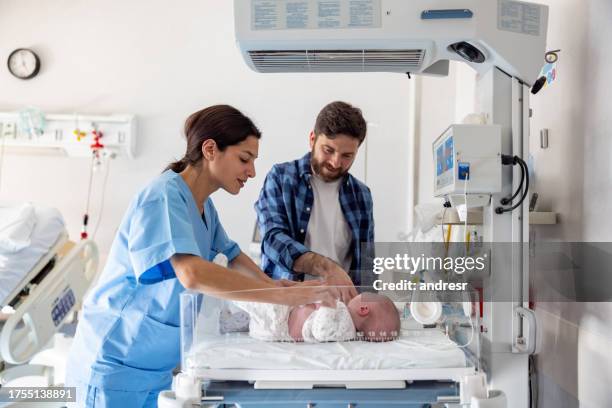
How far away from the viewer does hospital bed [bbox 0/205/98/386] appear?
2.74 meters

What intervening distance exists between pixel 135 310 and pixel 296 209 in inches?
31.3

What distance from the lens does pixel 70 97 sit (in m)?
4.09

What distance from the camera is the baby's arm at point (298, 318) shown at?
138cm

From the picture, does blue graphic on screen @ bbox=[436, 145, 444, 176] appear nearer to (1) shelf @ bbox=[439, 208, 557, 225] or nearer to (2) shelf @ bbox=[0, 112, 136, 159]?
(1) shelf @ bbox=[439, 208, 557, 225]

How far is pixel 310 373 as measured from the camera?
1287mm

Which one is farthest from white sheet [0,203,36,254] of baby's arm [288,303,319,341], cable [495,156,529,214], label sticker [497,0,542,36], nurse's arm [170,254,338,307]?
label sticker [497,0,542,36]

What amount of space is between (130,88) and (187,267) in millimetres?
3071

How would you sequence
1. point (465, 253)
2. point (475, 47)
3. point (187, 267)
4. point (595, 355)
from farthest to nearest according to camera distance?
point (465, 253), point (595, 355), point (475, 47), point (187, 267)

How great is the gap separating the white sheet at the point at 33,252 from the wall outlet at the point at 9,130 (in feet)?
3.68

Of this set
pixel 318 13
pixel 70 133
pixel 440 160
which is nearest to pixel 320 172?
pixel 440 160

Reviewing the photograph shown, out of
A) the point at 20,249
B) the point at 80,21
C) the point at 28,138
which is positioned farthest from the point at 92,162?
the point at 20,249

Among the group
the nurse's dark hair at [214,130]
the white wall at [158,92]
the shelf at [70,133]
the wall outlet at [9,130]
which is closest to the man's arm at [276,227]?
the nurse's dark hair at [214,130]

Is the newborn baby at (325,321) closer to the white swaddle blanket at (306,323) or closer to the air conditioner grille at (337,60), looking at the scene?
the white swaddle blanket at (306,323)

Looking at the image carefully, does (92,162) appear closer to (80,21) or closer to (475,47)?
(80,21)
